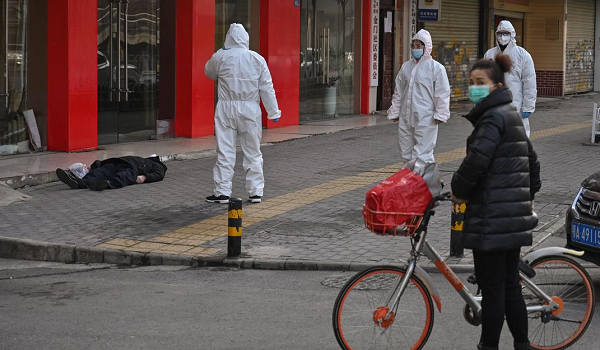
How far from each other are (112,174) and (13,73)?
320 centimetres

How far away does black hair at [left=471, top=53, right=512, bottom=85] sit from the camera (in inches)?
212

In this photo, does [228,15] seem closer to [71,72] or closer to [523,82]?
[71,72]

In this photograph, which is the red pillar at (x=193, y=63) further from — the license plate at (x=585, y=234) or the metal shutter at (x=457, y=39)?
the license plate at (x=585, y=234)

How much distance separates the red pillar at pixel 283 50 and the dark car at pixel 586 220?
12222mm

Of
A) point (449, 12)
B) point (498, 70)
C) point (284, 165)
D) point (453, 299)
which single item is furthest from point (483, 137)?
point (449, 12)

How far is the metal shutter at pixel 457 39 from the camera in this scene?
27109mm

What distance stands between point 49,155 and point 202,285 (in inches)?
286

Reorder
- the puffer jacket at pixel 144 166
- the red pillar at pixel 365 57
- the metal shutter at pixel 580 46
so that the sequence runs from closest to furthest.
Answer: the puffer jacket at pixel 144 166 < the red pillar at pixel 365 57 < the metal shutter at pixel 580 46

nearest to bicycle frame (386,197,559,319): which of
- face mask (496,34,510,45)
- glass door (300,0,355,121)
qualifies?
face mask (496,34,510,45)

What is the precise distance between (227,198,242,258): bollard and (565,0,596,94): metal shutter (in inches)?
1060

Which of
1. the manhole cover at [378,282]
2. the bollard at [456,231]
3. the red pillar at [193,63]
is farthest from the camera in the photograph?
the red pillar at [193,63]

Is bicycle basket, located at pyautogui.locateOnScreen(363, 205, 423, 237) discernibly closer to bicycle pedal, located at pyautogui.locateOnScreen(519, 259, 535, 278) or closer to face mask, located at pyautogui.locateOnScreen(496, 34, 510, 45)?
bicycle pedal, located at pyautogui.locateOnScreen(519, 259, 535, 278)

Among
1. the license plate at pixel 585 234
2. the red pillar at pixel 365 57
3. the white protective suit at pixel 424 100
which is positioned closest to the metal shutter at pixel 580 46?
the red pillar at pixel 365 57

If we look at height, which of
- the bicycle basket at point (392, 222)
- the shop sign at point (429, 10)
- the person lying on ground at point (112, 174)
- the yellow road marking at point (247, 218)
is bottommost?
the yellow road marking at point (247, 218)
